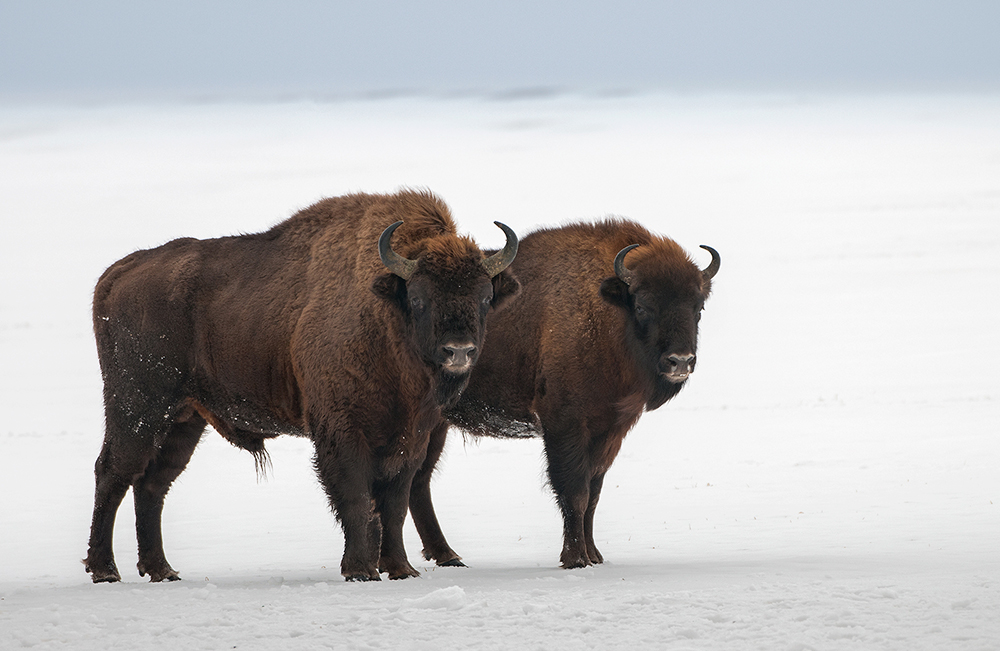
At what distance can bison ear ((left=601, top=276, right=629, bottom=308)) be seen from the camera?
9609mm

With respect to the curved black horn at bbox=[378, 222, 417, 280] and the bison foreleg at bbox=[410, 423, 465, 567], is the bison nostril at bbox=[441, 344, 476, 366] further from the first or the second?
the bison foreleg at bbox=[410, 423, 465, 567]

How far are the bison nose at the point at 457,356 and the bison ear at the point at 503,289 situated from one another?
84cm

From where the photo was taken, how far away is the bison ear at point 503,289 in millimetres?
8766

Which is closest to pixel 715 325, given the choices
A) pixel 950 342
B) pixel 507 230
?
pixel 950 342

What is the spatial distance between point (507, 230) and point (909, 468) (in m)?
9.41

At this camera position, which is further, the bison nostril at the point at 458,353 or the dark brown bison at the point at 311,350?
the dark brown bison at the point at 311,350

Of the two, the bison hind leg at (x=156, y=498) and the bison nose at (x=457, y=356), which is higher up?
the bison nose at (x=457, y=356)

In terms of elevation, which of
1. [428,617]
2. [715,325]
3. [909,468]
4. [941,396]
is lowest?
[428,617]

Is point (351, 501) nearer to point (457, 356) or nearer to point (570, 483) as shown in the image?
point (457, 356)

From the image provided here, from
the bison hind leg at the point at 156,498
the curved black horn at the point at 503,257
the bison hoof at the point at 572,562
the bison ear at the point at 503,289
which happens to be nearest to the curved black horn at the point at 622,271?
the bison ear at the point at 503,289

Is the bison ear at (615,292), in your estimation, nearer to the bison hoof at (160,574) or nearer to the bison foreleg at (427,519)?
the bison foreleg at (427,519)

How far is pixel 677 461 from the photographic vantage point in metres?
18.1

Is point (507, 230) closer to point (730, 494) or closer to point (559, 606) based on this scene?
point (559, 606)

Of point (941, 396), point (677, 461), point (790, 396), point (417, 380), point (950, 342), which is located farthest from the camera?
point (950, 342)
